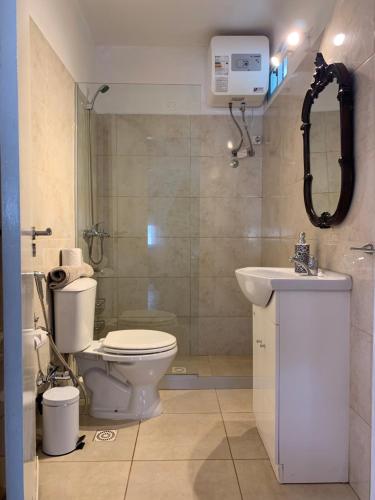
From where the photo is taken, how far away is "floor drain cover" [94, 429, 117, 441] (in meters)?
1.94

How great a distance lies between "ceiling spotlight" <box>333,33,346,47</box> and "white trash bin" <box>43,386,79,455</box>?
2.05 metres

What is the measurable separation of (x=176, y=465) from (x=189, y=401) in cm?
70

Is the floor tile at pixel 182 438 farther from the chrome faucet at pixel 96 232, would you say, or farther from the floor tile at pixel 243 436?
the chrome faucet at pixel 96 232

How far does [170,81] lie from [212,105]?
407 millimetres

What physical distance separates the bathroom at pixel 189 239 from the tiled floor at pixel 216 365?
23 mm

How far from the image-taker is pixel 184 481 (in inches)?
63.1

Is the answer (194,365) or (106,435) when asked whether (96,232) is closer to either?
(194,365)

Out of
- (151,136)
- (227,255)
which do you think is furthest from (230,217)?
(151,136)

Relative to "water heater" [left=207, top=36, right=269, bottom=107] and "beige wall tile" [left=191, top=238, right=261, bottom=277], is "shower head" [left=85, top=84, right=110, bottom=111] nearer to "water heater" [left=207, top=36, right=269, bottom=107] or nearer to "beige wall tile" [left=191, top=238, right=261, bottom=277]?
"water heater" [left=207, top=36, right=269, bottom=107]

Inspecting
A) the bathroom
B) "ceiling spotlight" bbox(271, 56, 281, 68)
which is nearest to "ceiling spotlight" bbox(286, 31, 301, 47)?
the bathroom

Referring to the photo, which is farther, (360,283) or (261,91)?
(261,91)

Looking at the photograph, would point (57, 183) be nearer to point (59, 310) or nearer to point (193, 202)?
point (59, 310)

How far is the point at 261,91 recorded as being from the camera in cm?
287

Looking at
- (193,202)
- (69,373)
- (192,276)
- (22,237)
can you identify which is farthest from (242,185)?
(22,237)
